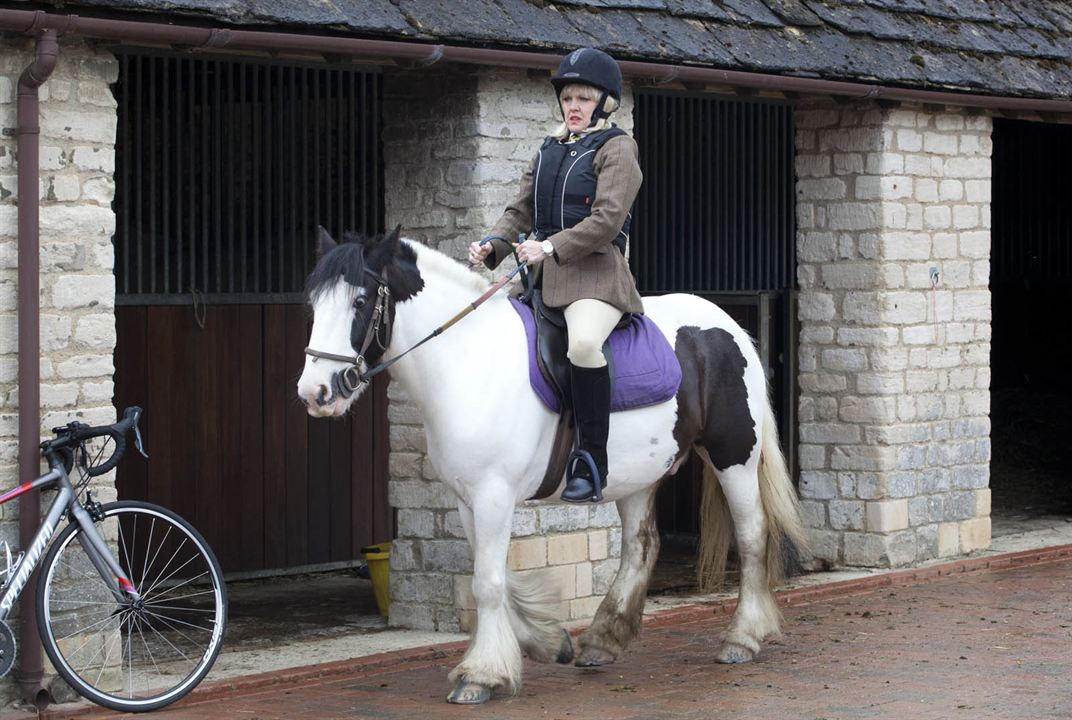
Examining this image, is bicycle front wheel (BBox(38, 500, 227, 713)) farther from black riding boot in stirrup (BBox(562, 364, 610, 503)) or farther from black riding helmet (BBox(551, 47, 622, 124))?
black riding helmet (BBox(551, 47, 622, 124))

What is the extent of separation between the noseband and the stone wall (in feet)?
3.93

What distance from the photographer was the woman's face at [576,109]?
749cm

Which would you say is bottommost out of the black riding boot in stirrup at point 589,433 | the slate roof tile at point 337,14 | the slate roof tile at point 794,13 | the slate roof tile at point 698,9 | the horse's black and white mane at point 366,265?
the black riding boot in stirrup at point 589,433

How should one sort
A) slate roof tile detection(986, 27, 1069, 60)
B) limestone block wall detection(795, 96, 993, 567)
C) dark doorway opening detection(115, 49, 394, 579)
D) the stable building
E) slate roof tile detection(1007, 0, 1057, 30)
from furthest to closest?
slate roof tile detection(1007, 0, 1057, 30), slate roof tile detection(986, 27, 1069, 60), limestone block wall detection(795, 96, 993, 567), dark doorway opening detection(115, 49, 394, 579), the stable building

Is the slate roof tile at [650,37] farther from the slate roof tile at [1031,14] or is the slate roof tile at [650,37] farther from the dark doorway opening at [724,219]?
the slate roof tile at [1031,14]

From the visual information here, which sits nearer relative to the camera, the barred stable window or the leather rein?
the leather rein

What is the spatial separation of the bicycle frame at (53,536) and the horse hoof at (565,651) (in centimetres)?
175

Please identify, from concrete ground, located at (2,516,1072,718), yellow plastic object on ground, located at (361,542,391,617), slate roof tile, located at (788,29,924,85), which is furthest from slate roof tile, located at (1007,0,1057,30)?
yellow plastic object on ground, located at (361,542,391,617)

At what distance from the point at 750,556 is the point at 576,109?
2.24m

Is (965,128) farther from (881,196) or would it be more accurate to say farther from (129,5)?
(129,5)

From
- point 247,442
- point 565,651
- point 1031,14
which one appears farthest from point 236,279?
point 1031,14

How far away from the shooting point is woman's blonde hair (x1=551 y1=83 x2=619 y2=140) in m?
7.46

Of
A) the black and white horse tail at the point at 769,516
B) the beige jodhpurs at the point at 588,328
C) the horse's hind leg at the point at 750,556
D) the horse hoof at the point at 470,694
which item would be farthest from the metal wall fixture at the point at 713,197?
the horse hoof at the point at 470,694

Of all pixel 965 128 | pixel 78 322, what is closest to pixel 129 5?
pixel 78 322
